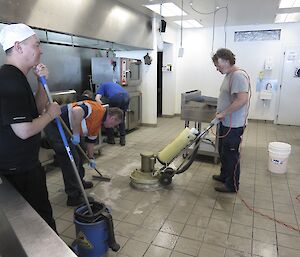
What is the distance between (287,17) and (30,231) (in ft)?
21.1

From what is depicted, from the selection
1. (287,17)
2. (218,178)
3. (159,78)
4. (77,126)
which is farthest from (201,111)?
(159,78)

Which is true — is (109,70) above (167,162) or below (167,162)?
above

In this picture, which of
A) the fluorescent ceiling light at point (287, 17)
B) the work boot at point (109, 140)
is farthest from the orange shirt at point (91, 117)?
the fluorescent ceiling light at point (287, 17)

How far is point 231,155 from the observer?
9.23 ft

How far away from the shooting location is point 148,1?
4363 millimetres

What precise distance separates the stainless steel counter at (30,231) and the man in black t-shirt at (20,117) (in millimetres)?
267

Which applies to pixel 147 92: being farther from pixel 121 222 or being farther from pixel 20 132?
pixel 20 132

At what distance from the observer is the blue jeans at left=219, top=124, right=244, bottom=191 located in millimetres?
2744

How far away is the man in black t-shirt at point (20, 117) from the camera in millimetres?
1257

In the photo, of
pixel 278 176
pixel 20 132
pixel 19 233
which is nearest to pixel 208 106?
pixel 278 176

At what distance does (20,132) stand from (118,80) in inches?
147

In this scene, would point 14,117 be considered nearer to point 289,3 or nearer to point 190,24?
point 289,3

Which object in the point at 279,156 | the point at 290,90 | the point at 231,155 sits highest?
the point at 290,90

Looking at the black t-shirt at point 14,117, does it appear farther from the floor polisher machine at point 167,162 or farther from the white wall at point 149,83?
the white wall at point 149,83
